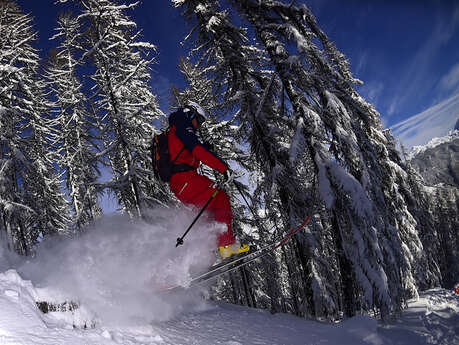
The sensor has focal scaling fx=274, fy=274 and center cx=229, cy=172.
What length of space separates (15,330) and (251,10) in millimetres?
8764

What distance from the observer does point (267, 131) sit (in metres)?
8.07

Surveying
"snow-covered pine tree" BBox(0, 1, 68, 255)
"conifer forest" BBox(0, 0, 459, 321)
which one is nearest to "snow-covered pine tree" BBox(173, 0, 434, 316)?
"conifer forest" BBox(0, 0, 459, 321)

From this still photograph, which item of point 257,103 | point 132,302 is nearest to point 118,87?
point 257,103

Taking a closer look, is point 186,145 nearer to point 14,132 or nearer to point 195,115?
point 195,115

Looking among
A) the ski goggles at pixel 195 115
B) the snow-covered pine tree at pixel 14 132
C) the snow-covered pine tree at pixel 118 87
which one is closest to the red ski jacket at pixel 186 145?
the ski goggles at pixel 195 115

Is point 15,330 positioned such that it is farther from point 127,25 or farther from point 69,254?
point 127,25

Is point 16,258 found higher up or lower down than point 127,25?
lower down

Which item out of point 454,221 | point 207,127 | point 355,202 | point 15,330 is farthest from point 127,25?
point 454,221

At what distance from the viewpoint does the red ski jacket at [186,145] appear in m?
5.14

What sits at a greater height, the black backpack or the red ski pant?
the black backpack

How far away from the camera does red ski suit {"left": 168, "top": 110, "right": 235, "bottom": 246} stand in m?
5.17

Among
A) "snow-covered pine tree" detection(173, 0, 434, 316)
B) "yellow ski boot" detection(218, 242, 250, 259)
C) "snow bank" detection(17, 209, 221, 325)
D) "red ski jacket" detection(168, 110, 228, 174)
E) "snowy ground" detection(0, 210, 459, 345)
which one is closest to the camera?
"snowy ground" detection(0, 210, 459, 345)

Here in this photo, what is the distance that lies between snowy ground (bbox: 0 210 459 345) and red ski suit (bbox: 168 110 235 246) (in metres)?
0.38

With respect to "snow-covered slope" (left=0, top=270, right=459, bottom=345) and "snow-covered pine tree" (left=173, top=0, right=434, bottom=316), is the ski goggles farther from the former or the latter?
"snow-covered slope" (left=0, top=270, right=459, bottom=345)
